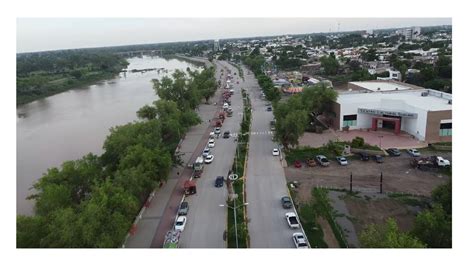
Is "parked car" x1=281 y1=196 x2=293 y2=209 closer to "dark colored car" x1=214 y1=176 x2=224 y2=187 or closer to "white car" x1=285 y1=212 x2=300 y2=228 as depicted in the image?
"white car" x1=285 y1=212 x2=300 y2=228

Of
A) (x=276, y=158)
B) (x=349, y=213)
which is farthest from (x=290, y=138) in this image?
(x=349, y=213)

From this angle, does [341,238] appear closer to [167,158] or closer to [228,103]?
[167,158]

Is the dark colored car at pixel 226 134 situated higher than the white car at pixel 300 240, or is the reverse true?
the dark colored car at pixel 226 134

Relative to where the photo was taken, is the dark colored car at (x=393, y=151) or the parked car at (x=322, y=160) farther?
the dark colored car at (x=393, y=151)

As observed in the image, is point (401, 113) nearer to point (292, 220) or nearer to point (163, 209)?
point (292, 220)

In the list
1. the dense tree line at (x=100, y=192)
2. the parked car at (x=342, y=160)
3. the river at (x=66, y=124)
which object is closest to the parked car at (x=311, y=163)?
the parked car at (x=342, y=160)

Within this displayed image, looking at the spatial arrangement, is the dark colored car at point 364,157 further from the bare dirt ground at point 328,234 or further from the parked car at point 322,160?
the bare dirt ground at point 328,234
